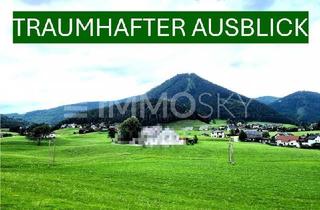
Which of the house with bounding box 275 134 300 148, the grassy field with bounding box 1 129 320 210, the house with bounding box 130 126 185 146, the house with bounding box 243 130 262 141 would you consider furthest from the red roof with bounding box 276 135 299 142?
the grassy field with bounding box 1 129 320 210

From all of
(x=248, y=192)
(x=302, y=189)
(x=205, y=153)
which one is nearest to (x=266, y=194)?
(x=248, y=192)

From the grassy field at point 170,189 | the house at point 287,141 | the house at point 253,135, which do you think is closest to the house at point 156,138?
the house at point 287,141

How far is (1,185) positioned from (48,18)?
17727mm

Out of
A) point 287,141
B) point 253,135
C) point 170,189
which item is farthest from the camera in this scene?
point 253,135

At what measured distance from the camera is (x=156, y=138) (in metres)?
140

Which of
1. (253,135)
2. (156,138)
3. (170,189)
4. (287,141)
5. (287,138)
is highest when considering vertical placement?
(156,138)

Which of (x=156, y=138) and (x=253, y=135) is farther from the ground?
(x=156, y=138)

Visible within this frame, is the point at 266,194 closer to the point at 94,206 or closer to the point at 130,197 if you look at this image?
the point at 130,197

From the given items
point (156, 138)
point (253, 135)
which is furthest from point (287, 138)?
point (156, 138)

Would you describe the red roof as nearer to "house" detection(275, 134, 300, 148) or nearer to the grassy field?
"house" detection(275, 134, 300, 148)

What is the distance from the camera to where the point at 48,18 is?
4619 centimetres

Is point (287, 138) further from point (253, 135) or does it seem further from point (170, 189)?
point (170, 189)

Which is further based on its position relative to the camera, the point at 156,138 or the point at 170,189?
the point at 156,138

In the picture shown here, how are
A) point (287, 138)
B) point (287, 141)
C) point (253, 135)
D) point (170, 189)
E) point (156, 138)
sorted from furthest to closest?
point (253, 135) < point (287, 138) < point (287, 141) < point (156, 138) < point (170, 189)
